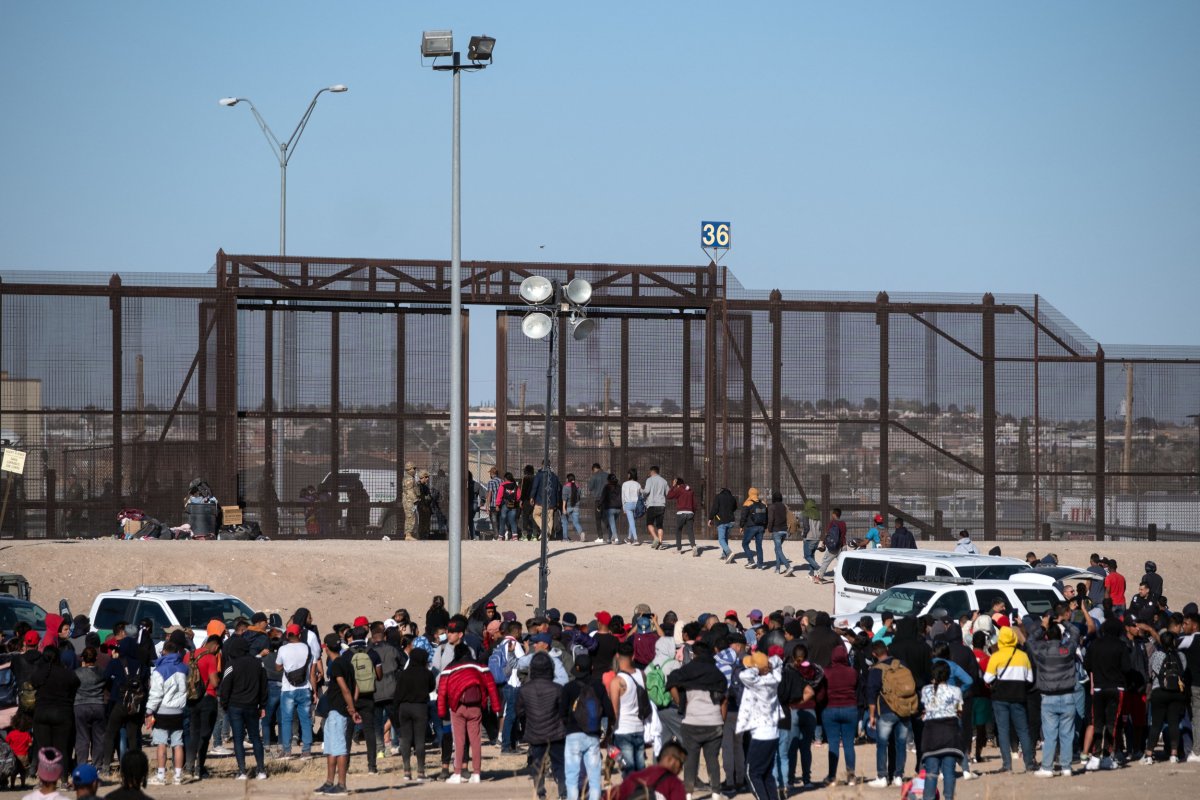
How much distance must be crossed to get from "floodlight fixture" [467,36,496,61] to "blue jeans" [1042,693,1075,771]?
11.8m

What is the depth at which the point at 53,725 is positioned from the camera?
1433 centimetres

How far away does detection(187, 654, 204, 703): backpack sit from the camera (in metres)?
15.2

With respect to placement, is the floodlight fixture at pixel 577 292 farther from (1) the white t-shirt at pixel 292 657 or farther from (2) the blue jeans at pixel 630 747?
(2) the blue jeans at pixel 630 747

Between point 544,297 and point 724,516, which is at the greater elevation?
point 544,297

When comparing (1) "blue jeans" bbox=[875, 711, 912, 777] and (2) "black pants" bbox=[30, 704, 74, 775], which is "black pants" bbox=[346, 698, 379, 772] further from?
(1) "blue jeans" bbox=[875, 711, 912, 777]

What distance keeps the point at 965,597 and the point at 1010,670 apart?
4.50 metres

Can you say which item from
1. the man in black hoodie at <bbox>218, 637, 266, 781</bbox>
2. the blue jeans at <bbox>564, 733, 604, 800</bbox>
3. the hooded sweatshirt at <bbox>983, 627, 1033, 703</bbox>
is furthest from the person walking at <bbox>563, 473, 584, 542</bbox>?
the blue jeans at <bbox>564, 733, 604, 800</bbox>

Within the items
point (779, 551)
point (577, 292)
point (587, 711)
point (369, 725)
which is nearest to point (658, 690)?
point (587, 711)

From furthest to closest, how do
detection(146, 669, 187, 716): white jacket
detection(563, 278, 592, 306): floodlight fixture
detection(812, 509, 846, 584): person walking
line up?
detection(812, 509, 846, 584): person walking, detection(563, 278, 592, 306): floodlight fixture, detection(146, 669, 187, 716): white jacket

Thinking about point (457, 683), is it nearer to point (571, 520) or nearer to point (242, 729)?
point (242, 729)

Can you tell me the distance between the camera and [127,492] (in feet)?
99.6

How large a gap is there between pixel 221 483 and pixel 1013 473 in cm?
1657

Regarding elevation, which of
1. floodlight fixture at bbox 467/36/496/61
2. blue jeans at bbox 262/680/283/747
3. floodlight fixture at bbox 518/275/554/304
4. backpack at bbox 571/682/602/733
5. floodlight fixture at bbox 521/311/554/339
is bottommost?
blue jeans at bbox 262/680/283/747

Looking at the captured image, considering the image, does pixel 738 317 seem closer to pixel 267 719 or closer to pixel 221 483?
pixel 221 483
